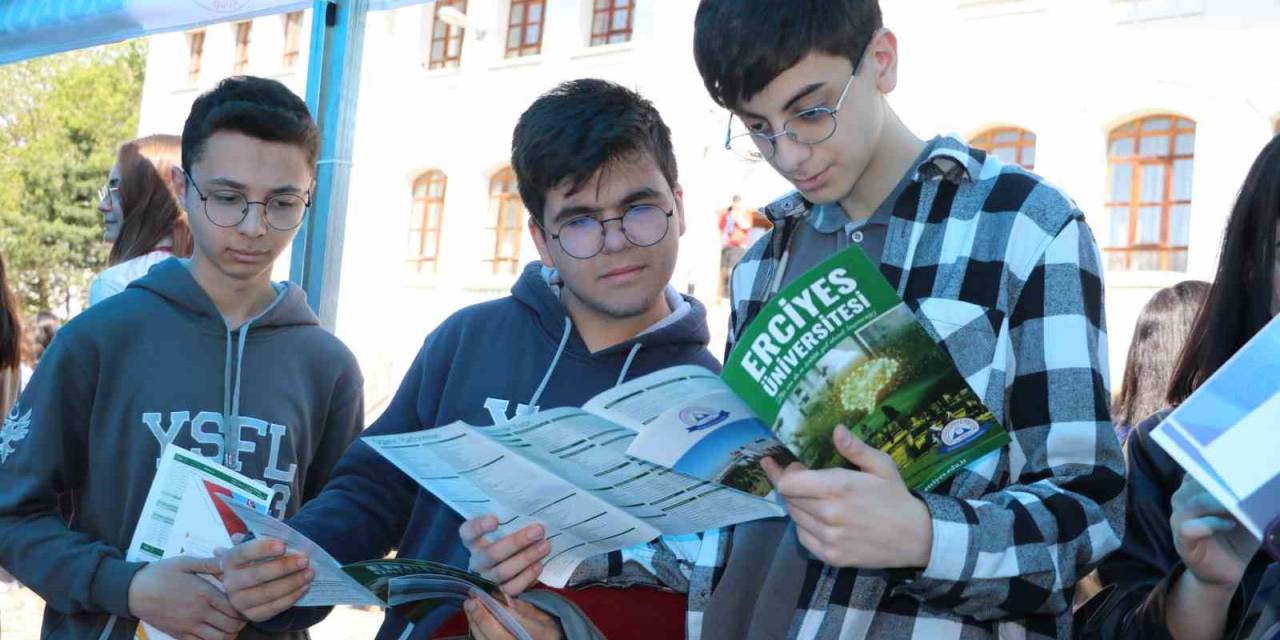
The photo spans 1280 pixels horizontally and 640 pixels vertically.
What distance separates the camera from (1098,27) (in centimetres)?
1338

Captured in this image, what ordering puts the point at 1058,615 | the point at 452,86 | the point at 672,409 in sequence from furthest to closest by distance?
the point at 452,86 → the point at 1058,615 → the point at 672,409

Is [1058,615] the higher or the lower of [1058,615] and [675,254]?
the lower

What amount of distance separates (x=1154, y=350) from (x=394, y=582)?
2.28 meters

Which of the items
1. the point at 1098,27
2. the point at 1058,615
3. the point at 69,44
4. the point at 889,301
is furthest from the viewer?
the point at 1098,27

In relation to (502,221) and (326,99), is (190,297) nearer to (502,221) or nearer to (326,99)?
(326,99)

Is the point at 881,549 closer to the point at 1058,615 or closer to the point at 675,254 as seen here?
the point at 1058,615

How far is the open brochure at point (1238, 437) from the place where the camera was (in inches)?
41.1

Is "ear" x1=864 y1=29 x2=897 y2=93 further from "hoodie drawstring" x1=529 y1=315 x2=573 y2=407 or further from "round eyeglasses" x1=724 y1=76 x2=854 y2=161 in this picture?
"hoodie drawstring" x1=529 y1=315 x2=573 y2=407

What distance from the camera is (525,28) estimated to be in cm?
1777

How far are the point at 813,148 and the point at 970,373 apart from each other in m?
0.36

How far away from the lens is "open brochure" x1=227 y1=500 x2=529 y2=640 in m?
1.65

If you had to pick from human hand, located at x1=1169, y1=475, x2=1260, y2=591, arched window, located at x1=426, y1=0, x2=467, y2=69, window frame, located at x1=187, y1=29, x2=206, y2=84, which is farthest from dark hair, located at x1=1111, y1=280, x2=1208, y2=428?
window frame, located at x1=187, y1=29, x2=206, y2=84

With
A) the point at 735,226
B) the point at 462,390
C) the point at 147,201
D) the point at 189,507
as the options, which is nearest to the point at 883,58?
the point at 462,390

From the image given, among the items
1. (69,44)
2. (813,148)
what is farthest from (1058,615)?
(69,44)
